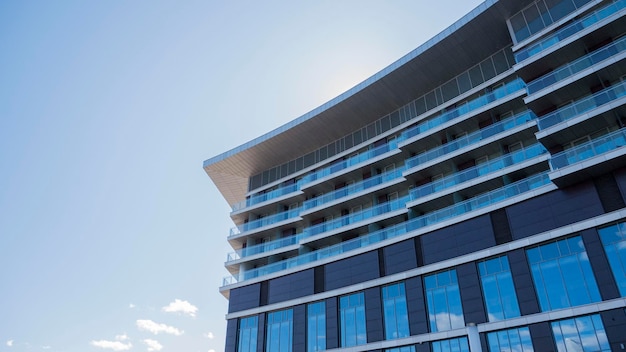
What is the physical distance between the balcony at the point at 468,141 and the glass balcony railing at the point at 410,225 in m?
3.98

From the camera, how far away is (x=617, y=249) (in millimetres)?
26906

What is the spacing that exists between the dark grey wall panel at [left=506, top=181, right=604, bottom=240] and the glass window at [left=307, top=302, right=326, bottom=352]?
15.4 m

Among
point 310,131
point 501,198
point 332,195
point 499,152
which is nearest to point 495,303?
point 501,198

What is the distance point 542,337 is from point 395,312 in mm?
9883

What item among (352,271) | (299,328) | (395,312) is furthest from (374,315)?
(299,328)

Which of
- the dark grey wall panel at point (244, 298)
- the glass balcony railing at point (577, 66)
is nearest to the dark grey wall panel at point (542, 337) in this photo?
the glass balcony railing at point (577, 66)

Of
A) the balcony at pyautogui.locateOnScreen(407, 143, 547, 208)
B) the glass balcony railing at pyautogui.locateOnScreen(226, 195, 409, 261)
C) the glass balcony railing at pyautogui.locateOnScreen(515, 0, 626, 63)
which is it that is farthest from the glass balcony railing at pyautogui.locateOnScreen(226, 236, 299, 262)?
the glass balcony railing at pyautogui.locateOnScreen(515, 0, 626, 63)

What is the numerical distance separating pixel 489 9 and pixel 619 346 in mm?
22450

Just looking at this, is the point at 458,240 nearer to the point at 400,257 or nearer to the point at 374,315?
the point at 400,257

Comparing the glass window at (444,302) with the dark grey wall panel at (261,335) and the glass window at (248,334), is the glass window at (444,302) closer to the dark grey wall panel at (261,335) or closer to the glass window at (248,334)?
the dark grey wall panel at (261,335)

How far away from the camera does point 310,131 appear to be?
46438 millimetres

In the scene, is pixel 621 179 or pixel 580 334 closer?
pixel 580 334

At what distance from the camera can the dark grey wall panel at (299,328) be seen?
38.3 meters

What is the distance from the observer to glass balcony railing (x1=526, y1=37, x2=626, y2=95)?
29656mm
